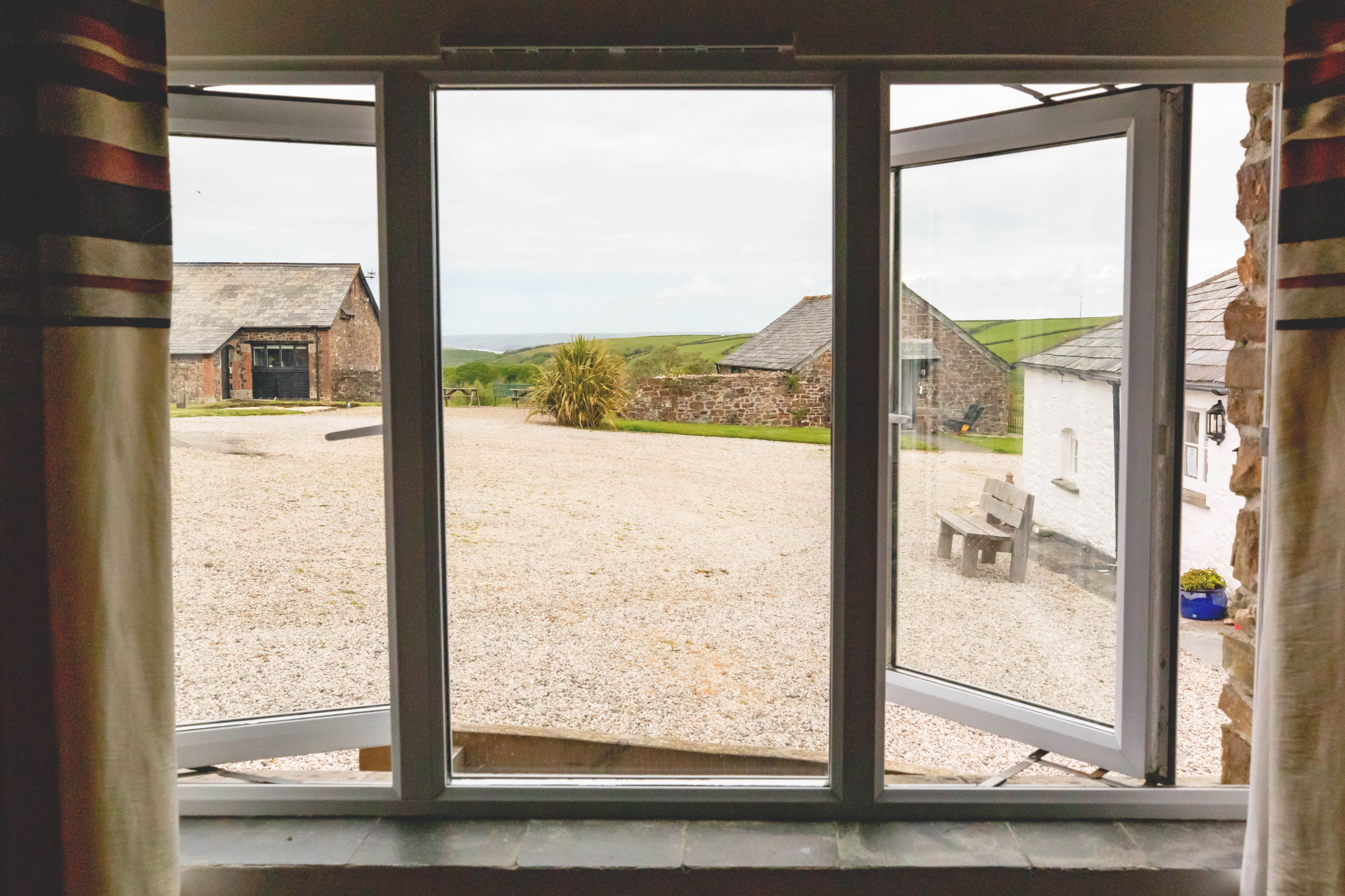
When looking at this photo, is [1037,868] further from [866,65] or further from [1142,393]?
[866,65]

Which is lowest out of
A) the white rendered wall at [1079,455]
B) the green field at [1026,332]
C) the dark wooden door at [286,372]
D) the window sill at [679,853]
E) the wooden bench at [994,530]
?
the window sill at [679,853]

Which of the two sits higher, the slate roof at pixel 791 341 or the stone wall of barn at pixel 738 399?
the slate roof at pixel 791 341

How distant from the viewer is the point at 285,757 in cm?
177

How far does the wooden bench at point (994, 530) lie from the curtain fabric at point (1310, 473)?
61 cm

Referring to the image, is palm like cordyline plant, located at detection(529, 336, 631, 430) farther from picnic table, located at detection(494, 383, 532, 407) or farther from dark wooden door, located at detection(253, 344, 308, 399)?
dark wooden door, located at detection(253, 344, 308, 399)

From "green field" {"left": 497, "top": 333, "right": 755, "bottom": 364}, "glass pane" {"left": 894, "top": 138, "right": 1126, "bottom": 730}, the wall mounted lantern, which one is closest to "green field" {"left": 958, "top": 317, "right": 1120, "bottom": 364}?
"glass pane" {"left": 894, "top": 138, "right": 1126, "bottom": 730}

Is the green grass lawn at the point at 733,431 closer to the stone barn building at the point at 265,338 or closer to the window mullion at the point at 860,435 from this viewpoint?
the window mullion at the point at 860,435

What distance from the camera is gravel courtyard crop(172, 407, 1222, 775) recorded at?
1.75m

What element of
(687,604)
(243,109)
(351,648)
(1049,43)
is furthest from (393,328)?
(1049,43)

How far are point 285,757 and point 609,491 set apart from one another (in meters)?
0.90

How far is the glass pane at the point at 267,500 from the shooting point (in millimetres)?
1731

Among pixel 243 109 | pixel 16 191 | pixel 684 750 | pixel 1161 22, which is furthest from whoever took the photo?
pixel 684 750

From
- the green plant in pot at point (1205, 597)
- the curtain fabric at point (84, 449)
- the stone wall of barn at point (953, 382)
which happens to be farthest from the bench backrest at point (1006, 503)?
the curtain fabric at point (84, 449)

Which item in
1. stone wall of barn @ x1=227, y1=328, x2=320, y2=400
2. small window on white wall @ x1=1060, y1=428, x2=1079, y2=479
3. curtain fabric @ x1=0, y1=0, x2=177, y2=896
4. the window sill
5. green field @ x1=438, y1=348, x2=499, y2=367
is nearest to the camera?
curtain fabric @ x1=0, y1=0, x2=177, y2=896
